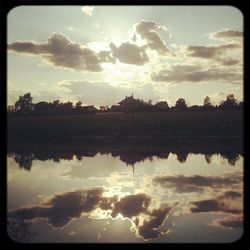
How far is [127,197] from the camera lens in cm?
1280

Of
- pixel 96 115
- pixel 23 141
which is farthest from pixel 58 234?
pixel 96 115

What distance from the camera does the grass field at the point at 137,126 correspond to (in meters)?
28.7

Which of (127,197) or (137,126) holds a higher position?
(137,126)

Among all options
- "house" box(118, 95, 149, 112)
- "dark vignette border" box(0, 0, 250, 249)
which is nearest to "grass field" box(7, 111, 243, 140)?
"house" box(118, 95, 149, 112)

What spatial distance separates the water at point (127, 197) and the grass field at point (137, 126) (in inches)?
320

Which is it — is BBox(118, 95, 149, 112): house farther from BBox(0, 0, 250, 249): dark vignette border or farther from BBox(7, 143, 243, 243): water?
BBox(0, 0, 250, 249): dark vignette border

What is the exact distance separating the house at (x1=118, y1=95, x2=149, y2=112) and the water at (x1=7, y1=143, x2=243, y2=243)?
17.3m

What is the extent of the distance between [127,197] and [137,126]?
58.7 feet

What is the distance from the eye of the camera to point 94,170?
16688 millimetres
